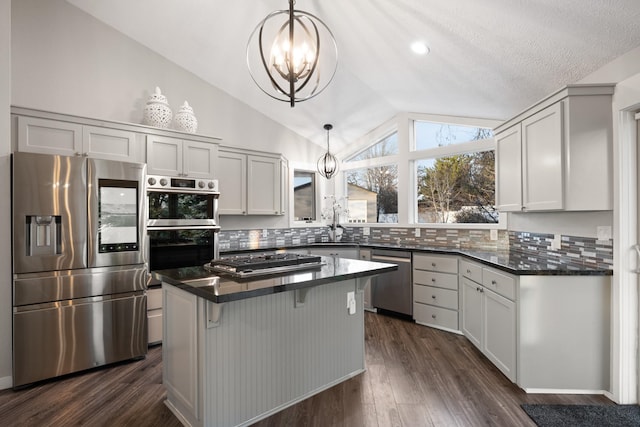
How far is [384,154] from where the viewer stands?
5371 mm

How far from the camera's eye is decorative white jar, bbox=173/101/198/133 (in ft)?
12.7

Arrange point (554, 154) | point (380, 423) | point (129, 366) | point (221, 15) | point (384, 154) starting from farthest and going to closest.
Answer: point (384, 154) → point (221, 15) → point (129, 366) → point (554, 154) → point (380, 423)

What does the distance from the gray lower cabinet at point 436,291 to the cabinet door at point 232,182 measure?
223 centimetres

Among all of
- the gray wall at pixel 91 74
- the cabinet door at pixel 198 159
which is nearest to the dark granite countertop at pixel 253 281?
the cabinet door at pixel 198 159

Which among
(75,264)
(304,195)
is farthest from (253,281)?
(304,195)

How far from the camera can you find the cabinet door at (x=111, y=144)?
10.6ft

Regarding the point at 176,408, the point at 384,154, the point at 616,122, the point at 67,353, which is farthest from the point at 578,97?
the point at 67,353

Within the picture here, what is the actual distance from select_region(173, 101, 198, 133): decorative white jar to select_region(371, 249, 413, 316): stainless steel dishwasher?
267 centimetres

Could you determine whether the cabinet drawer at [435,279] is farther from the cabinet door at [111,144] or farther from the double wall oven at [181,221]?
the cabinet door at [111,144]

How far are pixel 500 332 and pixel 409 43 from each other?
2.54 meters

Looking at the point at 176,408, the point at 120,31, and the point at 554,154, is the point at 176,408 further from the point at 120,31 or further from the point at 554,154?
the point at 120,31

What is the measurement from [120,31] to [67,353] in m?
3.24

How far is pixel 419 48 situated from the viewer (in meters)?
3.14

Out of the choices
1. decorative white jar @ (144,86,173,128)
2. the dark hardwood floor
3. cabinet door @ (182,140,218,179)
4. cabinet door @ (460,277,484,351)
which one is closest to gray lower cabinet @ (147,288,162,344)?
the dark hardwood floor
